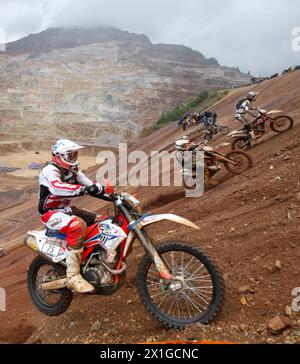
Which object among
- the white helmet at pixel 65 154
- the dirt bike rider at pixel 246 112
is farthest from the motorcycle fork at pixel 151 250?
the dirt bike rider at pixel 246 112

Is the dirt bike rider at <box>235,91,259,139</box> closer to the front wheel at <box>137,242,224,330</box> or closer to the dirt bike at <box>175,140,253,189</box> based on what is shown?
the dirt bike at <box>175,140,253,189</box>

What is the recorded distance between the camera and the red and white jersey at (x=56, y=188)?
4574 millimetres

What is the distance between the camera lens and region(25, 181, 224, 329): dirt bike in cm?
411

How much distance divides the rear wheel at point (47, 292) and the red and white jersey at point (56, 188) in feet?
2.75

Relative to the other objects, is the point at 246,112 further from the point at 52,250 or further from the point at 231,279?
the point at 52,250

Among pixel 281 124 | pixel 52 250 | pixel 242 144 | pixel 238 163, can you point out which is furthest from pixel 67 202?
pixel 281 124

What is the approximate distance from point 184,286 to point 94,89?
8403 centimetres

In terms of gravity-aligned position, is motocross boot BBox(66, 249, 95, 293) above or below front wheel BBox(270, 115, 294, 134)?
below

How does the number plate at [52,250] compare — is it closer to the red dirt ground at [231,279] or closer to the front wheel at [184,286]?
the red dirt ground at [231,279]

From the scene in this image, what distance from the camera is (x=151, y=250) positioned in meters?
4.21

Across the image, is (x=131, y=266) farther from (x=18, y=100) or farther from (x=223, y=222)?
(x=18, y=100)

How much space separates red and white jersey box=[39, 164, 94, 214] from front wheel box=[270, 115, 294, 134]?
8.69 meters

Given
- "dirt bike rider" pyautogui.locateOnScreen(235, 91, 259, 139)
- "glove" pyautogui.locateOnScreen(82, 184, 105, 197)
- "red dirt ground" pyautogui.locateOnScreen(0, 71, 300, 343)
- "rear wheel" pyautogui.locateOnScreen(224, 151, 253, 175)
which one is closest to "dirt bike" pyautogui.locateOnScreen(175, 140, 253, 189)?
"rear wheel" pyautogui.locateOnScreen(224, 151, 253, 175)

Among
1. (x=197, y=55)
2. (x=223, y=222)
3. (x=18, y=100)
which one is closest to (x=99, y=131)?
(x=18, y=100)
